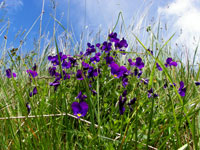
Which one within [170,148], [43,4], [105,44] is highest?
[43,4]

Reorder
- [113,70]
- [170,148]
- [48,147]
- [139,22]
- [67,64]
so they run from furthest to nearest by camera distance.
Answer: [139,22] → [67,64] → [113,70] → [170,148] → [48,147]

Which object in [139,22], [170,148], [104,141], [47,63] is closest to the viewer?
[104,141]

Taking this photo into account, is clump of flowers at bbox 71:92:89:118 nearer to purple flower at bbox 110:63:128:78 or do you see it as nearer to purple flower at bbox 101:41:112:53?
purple flower at bbox 110:63:128:78

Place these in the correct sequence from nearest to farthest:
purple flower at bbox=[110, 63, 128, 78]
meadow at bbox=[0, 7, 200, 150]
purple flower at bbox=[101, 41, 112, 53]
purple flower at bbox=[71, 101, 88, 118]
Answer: meadow at bbox=[0, 7, 200, 150] → purple flower at bbox=[71, 101, 88, 118] → purple flower at bbox=[110, 63, 128, 78] → purple flower at bbox=[101, 41, 112, 53]

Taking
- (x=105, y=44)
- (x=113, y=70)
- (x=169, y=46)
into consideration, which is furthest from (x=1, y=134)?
(x=169, y=46)

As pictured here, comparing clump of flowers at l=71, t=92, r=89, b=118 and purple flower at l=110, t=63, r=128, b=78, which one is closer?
clump of flowers at l=71, t=92, r=89, b=118

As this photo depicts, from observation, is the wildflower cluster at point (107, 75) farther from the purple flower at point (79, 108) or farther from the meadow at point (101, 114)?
the purple flower at point (79, 108)

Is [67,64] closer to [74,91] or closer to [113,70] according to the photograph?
[74,91]

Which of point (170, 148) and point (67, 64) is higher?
point (67, 64)

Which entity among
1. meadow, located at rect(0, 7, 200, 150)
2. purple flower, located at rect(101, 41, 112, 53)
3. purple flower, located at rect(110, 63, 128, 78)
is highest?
purple flower, located at rect(101, 41, 112, 53)

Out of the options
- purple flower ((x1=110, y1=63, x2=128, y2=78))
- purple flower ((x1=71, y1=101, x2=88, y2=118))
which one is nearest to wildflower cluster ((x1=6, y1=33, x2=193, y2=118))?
purple flower ((x1=110, y1=63, x2=128, y2=78))

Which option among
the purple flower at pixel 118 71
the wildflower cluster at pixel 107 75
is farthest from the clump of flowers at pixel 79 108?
the purple flower at pixel 118 71
